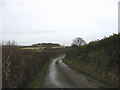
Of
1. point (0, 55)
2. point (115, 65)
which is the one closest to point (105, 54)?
point (115, 65)

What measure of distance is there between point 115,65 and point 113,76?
5.32 feet

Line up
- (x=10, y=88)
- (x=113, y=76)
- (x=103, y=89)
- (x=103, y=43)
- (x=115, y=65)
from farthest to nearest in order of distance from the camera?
(x=103, y=43) < (x=115, y=65) < (x=113, y=76) < (x=103, y=89) < (x=10, y=88)

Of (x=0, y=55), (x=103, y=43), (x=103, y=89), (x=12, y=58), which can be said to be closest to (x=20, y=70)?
(x=12, y=58)

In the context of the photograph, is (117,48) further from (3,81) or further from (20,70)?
(3,81)

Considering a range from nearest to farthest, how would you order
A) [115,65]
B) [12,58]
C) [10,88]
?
[10,88]
[12,58]
[115,65]

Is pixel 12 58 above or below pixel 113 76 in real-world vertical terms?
above

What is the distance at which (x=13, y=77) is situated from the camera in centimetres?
1076

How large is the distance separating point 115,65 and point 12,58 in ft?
27.2

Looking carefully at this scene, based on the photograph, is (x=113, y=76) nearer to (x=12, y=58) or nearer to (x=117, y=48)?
(x=117, y=48)

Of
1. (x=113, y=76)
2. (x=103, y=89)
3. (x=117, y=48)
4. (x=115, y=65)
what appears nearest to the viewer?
(x=103, y=89)

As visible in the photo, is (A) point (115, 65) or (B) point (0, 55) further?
(A) point (115, 65)

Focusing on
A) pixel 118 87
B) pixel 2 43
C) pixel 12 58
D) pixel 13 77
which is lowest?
pixel 118 87

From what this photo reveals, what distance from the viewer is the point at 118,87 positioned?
11.1 metres

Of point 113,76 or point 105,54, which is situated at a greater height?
point 105,54
